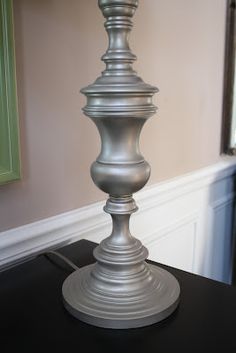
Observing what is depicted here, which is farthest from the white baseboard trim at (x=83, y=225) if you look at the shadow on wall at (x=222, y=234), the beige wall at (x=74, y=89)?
the shadow on wall at (x=222, y=234)

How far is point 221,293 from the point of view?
0.52 meters

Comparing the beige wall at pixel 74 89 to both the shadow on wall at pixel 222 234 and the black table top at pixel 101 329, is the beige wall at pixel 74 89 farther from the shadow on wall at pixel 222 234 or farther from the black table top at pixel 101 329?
the shadow on wall at pixel 222 234

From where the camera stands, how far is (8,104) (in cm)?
57

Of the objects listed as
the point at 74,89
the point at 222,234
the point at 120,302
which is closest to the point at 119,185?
the point at 120,302

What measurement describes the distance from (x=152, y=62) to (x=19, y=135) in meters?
0.37

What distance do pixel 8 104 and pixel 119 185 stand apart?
221 millimetres

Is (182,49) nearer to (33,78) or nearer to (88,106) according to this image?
(33,78)

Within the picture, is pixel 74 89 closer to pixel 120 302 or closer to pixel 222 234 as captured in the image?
pixel 120 302

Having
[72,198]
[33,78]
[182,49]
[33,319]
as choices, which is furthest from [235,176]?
[33,319]

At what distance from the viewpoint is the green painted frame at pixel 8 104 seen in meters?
0.54

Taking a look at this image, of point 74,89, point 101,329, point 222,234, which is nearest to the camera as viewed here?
point 101,329

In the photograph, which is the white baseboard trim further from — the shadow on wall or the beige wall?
the shadow on wall

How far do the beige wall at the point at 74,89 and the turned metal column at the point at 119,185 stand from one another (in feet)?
0.63

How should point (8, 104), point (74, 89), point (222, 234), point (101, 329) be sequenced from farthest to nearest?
point (222, 234) < point (74, 89) < point (8, 104) < point (101, 329)
